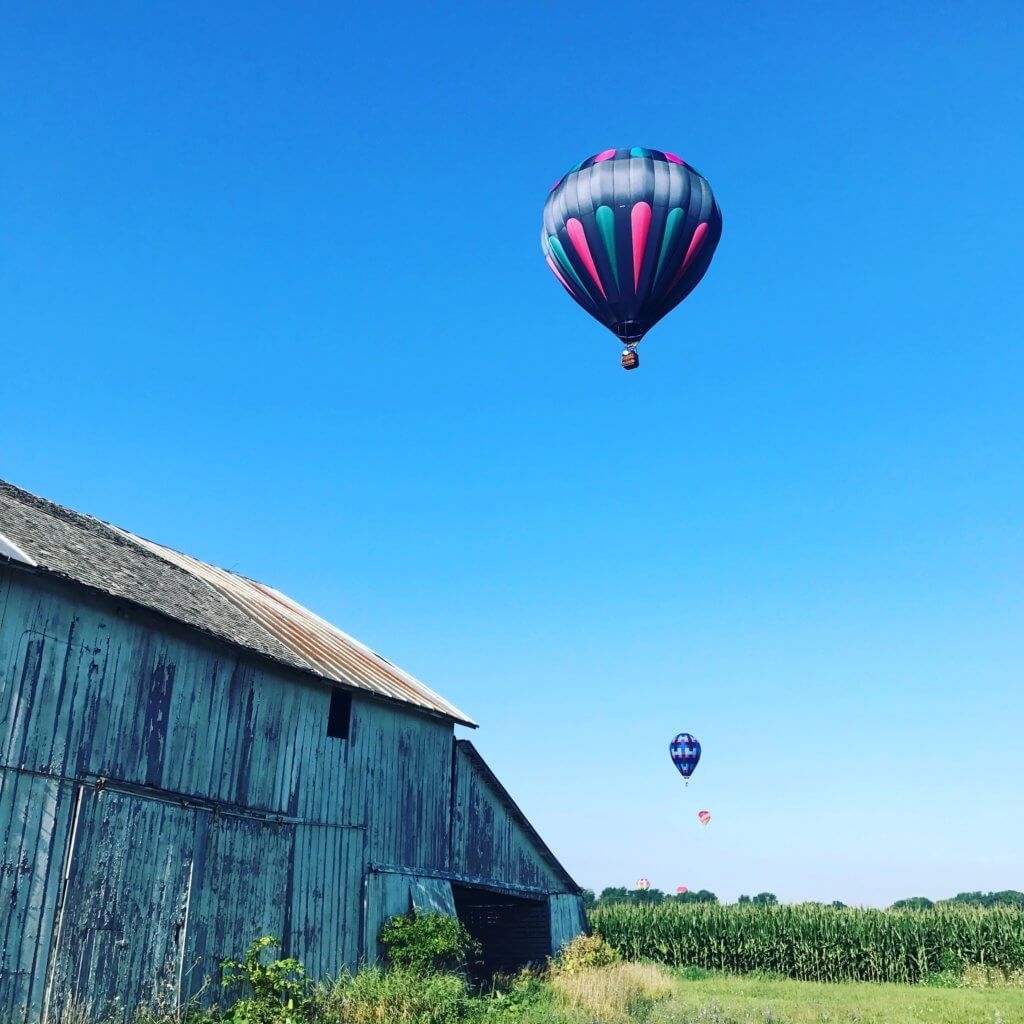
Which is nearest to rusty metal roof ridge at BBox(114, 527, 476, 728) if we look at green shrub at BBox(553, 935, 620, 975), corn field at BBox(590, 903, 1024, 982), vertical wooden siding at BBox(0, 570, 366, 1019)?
vertical wooden siding at BBox(0, 570, 366, 1019)

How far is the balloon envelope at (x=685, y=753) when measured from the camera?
41375 millimetres

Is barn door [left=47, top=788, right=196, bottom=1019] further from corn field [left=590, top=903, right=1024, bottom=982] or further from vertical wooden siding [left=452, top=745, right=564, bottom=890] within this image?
corn field [left=590, top=903, right=1024, bottom=982]

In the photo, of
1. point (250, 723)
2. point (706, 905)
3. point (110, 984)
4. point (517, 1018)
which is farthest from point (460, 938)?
point (706, 905)

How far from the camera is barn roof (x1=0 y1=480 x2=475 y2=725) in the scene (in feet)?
44.5

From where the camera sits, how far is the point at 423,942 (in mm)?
17328

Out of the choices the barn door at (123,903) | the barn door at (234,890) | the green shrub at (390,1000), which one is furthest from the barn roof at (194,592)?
the green shrub at (390,1000)

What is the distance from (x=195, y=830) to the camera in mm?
14055

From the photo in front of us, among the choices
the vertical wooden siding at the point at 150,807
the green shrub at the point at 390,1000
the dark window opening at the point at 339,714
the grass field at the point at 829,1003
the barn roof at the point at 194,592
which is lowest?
the grass field at the point at 829,1003

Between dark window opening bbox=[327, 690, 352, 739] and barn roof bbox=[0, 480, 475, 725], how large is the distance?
1.23 feet

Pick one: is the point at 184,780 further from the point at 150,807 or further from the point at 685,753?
the point at 685,753

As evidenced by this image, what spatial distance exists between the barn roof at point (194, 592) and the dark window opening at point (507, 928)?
5.44m

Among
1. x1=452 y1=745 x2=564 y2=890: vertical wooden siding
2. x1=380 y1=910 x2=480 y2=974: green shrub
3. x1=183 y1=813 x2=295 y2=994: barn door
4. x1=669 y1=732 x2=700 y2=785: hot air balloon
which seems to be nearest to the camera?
x1=183 y1=813 x2=295 y2=994: barn door

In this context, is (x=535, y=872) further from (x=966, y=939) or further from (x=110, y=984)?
(x=966, y=939)

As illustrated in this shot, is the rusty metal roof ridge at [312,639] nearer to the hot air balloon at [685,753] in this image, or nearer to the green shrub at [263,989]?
the green shrub at [263,989]
